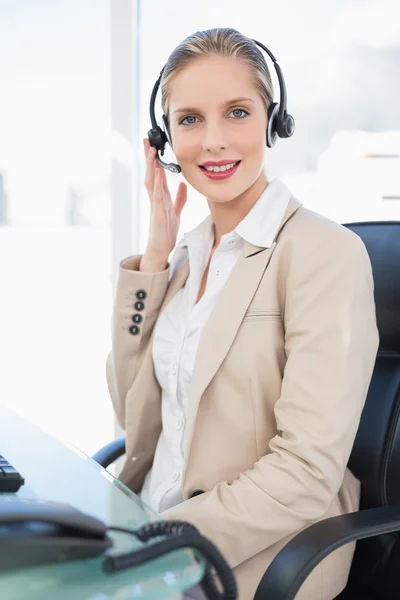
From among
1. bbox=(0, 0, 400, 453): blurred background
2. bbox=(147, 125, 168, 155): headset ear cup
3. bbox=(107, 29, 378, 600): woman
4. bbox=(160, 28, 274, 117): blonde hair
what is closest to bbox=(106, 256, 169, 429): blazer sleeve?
bbox=(107, 29, 378, 600): woman

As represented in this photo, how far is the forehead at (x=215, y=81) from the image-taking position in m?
1.30

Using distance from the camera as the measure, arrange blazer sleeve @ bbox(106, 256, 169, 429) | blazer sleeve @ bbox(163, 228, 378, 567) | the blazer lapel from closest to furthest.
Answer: blazer sleeve @ bbox(163, 228, 378, 567) < the blazer lapel < blazer sleeve @ bbox(106, 256, 169, 429)

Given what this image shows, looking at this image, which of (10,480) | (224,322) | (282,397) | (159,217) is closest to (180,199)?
(159,217)

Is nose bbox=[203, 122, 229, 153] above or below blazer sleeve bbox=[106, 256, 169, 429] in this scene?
above

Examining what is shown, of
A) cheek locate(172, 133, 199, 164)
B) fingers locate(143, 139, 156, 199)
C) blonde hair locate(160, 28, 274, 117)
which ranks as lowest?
fingers locate(143, 139, 156, 199)

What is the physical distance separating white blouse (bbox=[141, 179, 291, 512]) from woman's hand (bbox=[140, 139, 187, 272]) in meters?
0.06

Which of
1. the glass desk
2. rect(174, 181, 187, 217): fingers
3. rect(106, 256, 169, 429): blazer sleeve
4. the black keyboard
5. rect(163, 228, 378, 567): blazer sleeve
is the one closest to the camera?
the glass desk

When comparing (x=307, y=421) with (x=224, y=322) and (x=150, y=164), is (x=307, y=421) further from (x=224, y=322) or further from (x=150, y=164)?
(x=150, y=164)

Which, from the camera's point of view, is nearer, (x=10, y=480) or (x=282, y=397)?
(x=10, y=480)

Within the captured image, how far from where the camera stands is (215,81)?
1306 mm

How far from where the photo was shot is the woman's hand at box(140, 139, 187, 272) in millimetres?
1497

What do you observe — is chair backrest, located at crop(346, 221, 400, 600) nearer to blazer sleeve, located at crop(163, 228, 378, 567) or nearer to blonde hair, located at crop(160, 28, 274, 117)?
blazer sleeve, located at crop(163, 228, 378, 567)

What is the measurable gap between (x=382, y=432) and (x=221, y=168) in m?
0.56

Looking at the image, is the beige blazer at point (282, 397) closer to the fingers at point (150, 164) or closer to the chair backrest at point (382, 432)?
the chair backrest at point (382, 432)
